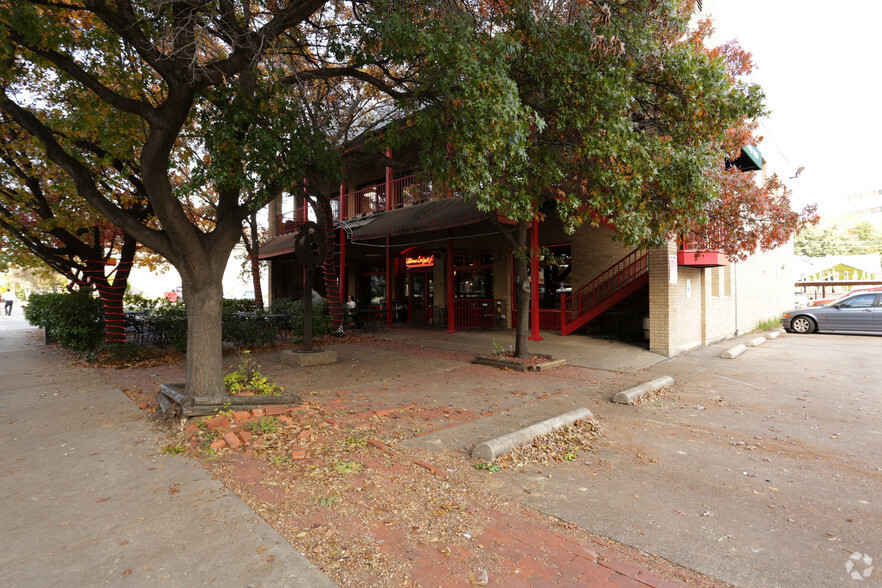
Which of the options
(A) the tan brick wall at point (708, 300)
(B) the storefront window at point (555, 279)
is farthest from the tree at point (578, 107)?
(B) the storefront window at point (555, 279)

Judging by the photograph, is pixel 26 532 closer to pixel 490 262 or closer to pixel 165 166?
pixel 165 166

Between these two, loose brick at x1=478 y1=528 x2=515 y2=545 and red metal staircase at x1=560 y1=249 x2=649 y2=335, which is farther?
red metal staircase at x1=560 y1=249 x2=649 y2=335

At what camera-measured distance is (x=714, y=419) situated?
20.1ft

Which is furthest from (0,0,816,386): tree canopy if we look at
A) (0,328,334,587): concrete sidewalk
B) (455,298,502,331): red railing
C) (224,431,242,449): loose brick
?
(455,298,502,331): red railing

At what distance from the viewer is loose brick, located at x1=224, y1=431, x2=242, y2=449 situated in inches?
187

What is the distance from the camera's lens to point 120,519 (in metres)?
3.35

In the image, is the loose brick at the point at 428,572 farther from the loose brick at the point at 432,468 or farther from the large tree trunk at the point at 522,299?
the large tree trunk at the point at 522,299

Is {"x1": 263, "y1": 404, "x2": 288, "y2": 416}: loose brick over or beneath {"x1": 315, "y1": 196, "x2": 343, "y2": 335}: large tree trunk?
beneath

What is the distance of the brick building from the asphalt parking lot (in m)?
4.23

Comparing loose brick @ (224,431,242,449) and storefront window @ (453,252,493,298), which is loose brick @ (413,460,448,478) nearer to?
loose brick @ (224,431,242,449)

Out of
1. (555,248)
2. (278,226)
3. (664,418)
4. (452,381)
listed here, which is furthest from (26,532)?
(278,226)

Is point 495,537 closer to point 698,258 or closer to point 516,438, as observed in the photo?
point 516,438

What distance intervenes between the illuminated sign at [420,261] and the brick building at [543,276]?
52 mm

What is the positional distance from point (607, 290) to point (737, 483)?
381 inches
